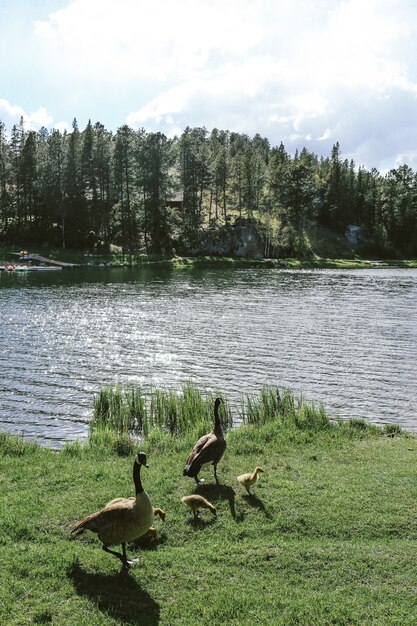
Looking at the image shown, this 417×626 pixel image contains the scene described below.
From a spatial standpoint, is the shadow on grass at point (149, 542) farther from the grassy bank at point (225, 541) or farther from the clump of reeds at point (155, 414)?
the clump of reeds at point (155, 414)

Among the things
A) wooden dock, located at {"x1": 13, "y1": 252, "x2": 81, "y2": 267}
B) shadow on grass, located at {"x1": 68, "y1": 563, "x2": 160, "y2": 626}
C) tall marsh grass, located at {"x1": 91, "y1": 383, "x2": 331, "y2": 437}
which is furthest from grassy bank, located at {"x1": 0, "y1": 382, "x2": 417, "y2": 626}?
wooden dock, located at {"x1": 13, "y1": 252, "x2": 81, "y2": 267}

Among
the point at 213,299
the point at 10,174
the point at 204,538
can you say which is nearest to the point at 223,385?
the point at 204,538

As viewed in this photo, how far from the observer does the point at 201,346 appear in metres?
38.2

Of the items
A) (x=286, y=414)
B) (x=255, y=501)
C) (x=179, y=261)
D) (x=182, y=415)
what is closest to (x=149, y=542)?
(x=255, y=501)

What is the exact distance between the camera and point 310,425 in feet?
65.1

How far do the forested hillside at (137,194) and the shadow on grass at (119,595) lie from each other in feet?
361

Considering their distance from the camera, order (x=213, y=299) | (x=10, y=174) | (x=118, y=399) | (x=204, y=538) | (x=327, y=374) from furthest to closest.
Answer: (x=10, y=174), (x=213, y=299), (x=327, y=374), (x=118, y=399), (x=204, y=538)

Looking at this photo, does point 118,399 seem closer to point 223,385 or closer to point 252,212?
point 223,385

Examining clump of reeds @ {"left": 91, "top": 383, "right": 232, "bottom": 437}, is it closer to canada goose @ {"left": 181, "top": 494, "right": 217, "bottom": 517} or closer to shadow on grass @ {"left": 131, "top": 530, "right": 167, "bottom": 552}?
canada goose @ {"left": 181, "top": 494, "right": 217, "bottom": 517}

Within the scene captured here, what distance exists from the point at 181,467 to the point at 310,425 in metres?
6.68

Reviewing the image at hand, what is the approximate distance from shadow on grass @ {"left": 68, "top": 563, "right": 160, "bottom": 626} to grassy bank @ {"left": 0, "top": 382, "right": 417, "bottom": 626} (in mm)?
25

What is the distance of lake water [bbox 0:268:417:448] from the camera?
25094 millimetres

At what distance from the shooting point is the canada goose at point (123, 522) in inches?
388

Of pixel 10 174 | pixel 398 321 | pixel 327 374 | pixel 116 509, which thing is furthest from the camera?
pixel 10 174
